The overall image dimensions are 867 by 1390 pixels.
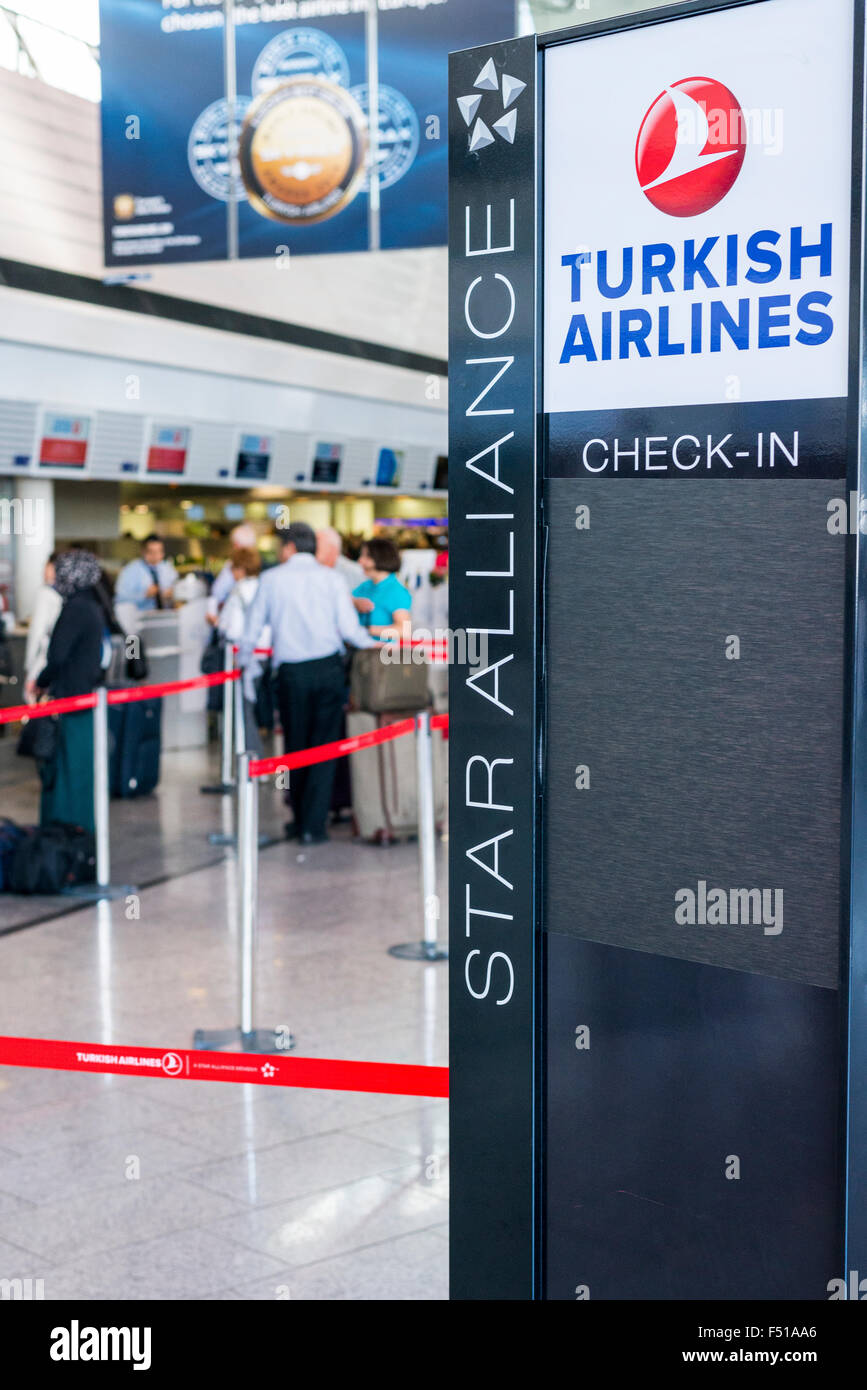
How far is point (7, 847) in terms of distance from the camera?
295 inches

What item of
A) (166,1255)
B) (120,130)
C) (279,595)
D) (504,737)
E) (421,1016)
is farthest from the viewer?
(120,130)

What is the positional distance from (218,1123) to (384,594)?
214 inches

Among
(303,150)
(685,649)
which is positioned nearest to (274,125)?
(303,150)

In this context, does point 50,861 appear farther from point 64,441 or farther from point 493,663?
point 64,441

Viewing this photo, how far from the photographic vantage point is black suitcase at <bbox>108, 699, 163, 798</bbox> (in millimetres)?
10234

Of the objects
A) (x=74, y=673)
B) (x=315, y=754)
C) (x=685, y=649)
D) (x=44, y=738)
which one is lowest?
(x=44, y=738)

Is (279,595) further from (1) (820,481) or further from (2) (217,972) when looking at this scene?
(1) (820,481)

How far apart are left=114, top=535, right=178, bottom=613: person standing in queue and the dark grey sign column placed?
1034 centimetres

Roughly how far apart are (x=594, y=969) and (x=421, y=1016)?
319cm

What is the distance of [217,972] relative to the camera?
6.18 m

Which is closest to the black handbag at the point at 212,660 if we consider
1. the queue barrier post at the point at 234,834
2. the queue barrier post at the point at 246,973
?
the queue barrier post at the point at 234,834

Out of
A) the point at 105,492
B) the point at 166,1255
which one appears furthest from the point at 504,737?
the point at 105,492

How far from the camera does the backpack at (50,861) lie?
7.45m

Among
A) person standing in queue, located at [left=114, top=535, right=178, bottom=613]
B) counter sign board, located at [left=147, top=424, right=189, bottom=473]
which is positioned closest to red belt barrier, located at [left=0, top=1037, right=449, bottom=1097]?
person standing in queue, located at [left=114, top=535, right=178, bottom=613]
